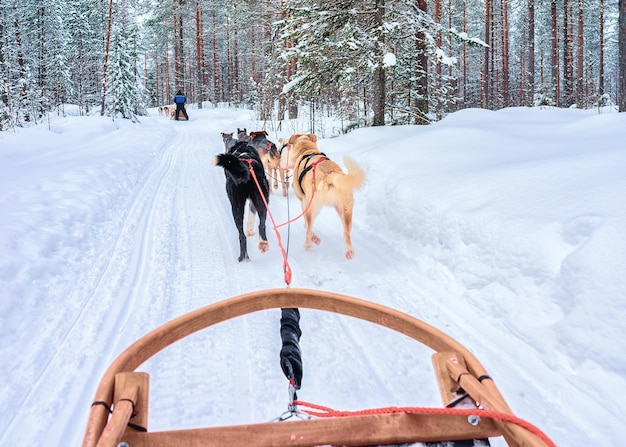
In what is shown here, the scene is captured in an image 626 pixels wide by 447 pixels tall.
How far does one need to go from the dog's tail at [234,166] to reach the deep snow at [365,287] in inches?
37.6

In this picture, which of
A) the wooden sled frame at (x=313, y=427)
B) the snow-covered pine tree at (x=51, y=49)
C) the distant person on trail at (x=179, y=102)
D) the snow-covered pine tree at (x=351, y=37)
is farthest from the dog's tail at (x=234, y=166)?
the snow-covered pine tree at (x=51, y=49)

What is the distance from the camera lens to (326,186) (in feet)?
14.8

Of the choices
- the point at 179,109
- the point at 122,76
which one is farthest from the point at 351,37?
the point at 179,109

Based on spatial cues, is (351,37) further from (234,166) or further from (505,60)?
(505,60)

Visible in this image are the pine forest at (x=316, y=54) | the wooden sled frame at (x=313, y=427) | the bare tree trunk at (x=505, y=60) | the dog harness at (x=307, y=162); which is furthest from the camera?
the bare tree trunk at (x=505, y=60)

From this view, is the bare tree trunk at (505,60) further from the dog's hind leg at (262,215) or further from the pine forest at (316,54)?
the dog's hind leg at (262,215)

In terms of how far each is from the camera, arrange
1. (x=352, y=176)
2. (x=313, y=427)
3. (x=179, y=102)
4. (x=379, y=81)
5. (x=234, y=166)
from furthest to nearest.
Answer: (x=179, y=102), (x=379, y=81), (x=234, y=166), (x=352, y=176), (x=313, y=427)

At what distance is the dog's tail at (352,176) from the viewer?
4129mm

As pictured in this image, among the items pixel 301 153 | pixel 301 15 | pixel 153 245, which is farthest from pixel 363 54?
pixel 153 245

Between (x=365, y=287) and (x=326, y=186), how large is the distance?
1305 mm

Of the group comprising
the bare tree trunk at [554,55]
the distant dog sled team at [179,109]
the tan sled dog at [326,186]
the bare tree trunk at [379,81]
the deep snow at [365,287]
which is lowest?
A: the deep snow at [365,287]

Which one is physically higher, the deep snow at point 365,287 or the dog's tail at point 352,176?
the dog's tail at point 352,176

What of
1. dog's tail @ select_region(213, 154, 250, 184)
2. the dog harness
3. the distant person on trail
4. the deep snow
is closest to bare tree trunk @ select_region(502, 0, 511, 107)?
the deep snow

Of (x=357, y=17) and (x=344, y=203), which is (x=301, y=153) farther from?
(x=357, y=17)
